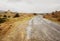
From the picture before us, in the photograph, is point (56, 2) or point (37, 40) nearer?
point (37, 40)

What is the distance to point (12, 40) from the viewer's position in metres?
10.8

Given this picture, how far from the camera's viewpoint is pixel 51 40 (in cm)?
1069

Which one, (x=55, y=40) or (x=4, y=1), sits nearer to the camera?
(x=55, y=40)

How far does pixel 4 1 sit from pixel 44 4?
21.1ft

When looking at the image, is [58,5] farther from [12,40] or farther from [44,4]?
[12,40]

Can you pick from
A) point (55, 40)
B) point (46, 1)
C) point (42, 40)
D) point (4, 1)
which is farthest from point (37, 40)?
point (46, 1)

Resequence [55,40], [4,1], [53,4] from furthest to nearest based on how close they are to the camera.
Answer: [53,4] < [4,1] < [55,40]

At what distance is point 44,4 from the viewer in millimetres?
25047

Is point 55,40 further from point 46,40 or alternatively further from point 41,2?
point 41,2

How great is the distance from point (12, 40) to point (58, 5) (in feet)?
41.6

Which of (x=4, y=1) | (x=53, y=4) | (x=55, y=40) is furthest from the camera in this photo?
(x=53, y=4)

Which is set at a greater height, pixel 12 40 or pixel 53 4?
pixel 53 4

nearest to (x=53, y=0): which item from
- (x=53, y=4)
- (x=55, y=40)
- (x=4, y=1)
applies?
(x=53, y=4)

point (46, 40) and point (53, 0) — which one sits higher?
point (53, 0)
